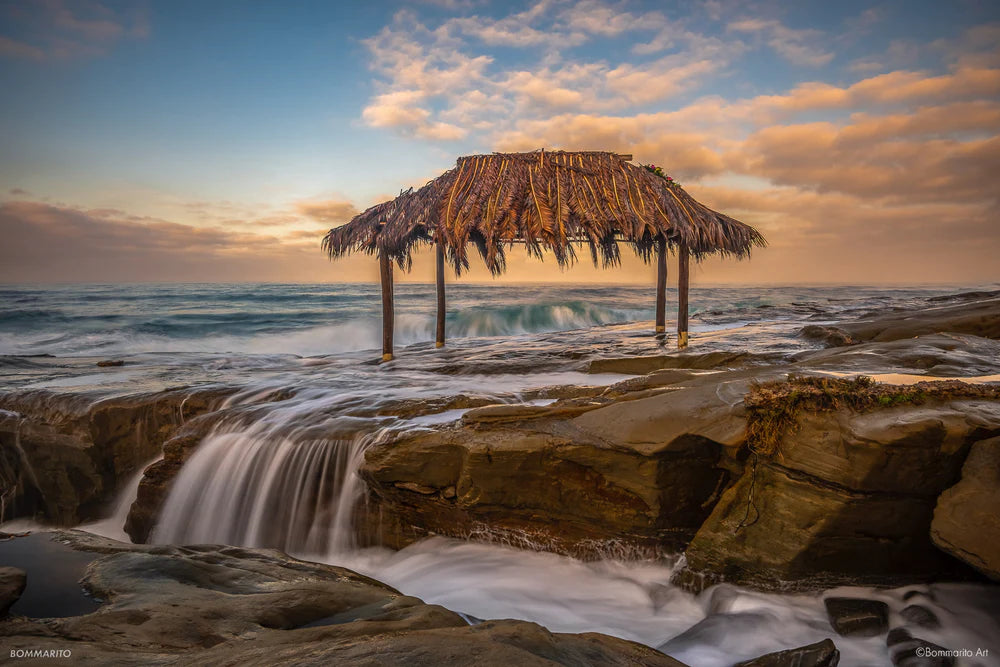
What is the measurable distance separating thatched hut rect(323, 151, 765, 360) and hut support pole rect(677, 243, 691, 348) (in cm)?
2

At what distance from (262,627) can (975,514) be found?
399 centimetres

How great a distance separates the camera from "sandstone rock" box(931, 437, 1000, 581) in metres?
3.11

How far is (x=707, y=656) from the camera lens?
3.37 metres

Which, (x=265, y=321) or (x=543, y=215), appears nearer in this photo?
(x=543, y=215)

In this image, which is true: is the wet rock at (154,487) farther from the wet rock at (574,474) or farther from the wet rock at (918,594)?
the wet rock at (918,594)

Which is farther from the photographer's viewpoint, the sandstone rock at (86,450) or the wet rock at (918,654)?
the sandstone rock at (86,450)

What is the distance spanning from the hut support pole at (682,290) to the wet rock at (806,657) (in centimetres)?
800

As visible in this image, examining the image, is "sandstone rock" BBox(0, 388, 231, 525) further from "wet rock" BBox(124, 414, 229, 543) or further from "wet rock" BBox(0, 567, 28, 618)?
"wet rock" BBox(0, 567, 28, 618)

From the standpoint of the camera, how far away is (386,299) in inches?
450

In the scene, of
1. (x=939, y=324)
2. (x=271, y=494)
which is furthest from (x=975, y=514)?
(x=939, y=324)

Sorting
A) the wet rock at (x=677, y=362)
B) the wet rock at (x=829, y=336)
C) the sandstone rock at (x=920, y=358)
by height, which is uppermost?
the sandstone rock at (x=920, y=358)

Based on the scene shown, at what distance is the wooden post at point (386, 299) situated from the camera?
10.8m

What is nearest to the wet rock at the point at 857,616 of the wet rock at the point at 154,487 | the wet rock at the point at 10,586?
the wet rock at the point at 10,586

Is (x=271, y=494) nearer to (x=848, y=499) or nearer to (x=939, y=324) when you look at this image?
(x=848, y=499)
